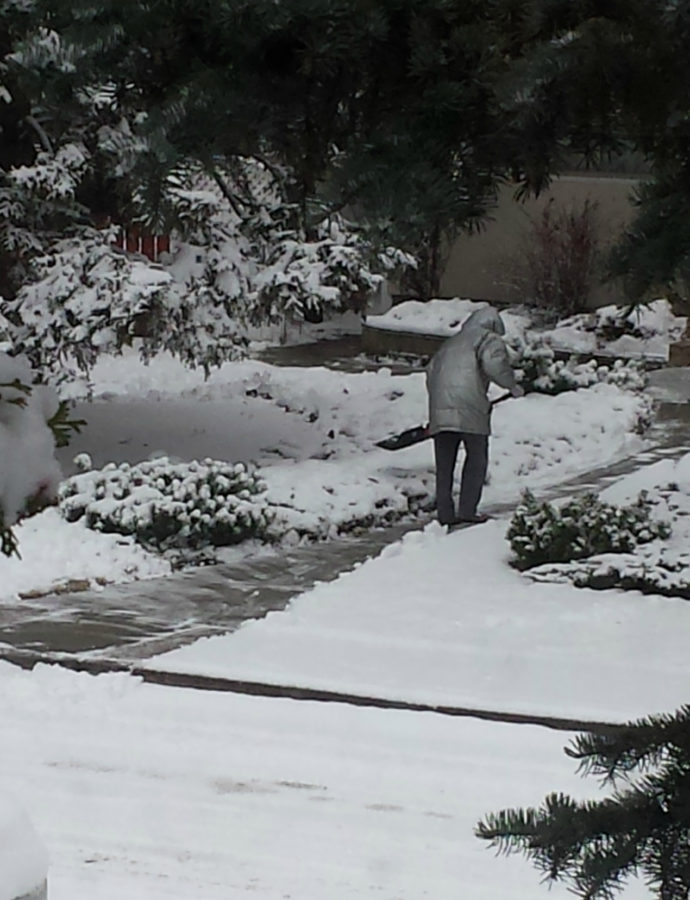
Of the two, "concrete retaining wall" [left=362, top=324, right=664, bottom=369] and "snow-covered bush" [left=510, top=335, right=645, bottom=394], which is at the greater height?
"snow-covered bush" [left=510, top=335, right=645, bottom=394]

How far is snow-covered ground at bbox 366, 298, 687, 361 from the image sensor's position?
2092cm

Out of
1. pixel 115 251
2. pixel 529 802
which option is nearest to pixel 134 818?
pixel 529 802

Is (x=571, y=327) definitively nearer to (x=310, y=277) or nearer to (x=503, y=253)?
(x=503, y=253)

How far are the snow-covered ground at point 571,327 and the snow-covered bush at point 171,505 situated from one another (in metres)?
8.98

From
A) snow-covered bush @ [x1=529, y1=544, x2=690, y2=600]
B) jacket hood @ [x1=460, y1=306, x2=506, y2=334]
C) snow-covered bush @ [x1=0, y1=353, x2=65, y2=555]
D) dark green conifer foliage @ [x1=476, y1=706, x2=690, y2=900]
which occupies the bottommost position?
snow-covered bush @ [x1=529, y1=544, x2=690, y2=600]

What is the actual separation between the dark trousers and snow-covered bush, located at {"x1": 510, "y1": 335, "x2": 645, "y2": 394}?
20.1 ft

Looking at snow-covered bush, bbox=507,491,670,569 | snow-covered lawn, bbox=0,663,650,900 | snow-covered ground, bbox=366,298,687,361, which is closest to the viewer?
snow-covered lawn, bbox=0,663,650,900

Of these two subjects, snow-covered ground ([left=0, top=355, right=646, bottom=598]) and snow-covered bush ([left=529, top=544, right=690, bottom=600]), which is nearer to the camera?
snow-covered bush ([left=529, top=544, right=690, bottom=600])

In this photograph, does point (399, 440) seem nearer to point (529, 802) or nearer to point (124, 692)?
point (124, 692)

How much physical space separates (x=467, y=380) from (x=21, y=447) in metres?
9.24

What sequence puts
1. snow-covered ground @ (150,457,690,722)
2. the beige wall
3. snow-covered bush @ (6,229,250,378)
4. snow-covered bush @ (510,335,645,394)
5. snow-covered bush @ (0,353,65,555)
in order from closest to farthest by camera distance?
snow-covered bush @ (0,353,65,555)
snow-covered ground @ (150,457,690,722)
snow-covered bush @ (6,229,250,378)
snow-covered bush @ (510,335,645,394)
the beige wall

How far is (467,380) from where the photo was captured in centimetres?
1084

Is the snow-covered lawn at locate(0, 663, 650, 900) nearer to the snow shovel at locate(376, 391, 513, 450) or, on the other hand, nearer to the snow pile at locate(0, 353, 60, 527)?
the snow pile at locate(0, 353, 60, 527)

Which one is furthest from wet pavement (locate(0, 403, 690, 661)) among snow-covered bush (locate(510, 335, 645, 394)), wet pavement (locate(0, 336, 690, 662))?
snow-covered bush (locate(510, 335, 645, 394))
